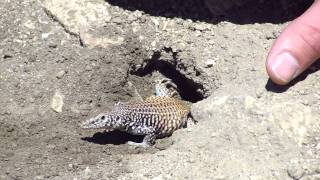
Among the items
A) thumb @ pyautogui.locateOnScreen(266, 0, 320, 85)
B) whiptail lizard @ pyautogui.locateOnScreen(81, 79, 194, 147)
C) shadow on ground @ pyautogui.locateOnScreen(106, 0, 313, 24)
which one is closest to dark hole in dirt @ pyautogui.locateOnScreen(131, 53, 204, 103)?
whiptail lizard @ pyautogui.locateOnScreen(81, 79, 194, 147)

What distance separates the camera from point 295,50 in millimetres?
4914

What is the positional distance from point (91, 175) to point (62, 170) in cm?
24

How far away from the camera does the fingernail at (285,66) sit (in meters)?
4.87

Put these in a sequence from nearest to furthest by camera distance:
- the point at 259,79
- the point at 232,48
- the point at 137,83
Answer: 1. the point at 259,79
2. the point at 232,48
3. the point at 137,83

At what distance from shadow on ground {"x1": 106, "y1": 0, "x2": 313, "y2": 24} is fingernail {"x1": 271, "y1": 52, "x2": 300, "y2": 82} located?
100 cm

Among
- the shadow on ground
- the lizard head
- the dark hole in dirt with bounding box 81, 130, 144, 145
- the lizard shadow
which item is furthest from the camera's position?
the shadow on ground

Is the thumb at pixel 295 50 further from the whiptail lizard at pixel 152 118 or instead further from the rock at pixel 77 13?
the rock at pixel 77 13

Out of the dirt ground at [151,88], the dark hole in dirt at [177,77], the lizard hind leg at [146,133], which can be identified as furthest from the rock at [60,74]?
the lizard hind leg at [146,133]

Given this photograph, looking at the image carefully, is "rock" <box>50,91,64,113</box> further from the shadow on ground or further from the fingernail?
Answer: the fingernail

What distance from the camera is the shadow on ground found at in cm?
589

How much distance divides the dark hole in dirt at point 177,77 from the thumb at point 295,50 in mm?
1122

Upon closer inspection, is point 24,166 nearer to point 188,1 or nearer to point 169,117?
point 169,117

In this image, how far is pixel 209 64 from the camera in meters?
5.69

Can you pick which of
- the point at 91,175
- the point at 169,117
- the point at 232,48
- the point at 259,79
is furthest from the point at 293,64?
Result: the point at 91,175
